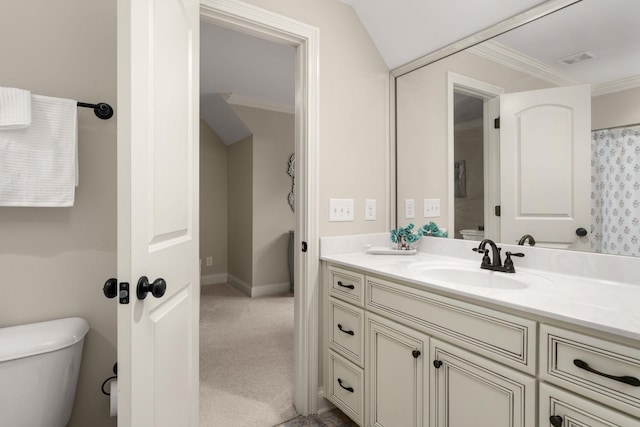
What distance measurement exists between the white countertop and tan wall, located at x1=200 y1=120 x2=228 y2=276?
11.5 feet

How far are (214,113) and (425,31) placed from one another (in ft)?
10.2

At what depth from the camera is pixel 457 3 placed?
5.43 feet

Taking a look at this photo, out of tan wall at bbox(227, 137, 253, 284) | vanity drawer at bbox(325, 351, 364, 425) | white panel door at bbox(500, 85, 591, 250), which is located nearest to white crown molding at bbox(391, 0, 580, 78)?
white panel door at bbox(500, 85, 591, 250)

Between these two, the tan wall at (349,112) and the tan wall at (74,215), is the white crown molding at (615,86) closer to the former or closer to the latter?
the tan wall at (349,112)

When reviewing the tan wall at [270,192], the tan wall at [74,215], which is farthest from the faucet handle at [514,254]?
the tan wall at [270,192]

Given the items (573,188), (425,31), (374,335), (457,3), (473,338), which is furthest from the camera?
(425,31)

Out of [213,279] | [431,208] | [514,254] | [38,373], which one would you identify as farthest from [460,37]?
[213,279]

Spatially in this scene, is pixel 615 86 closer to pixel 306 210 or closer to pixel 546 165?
pixel 546 165

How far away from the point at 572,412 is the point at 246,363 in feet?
6.61

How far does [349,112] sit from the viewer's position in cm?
194

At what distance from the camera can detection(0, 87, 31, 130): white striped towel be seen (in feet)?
3.26

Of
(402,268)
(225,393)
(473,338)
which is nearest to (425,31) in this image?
(402,268)

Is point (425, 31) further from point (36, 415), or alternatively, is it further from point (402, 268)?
point (36, 415)

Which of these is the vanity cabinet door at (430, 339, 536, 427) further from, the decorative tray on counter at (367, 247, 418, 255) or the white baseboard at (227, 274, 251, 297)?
the white baseboard at (227, 274, 251, 297)
